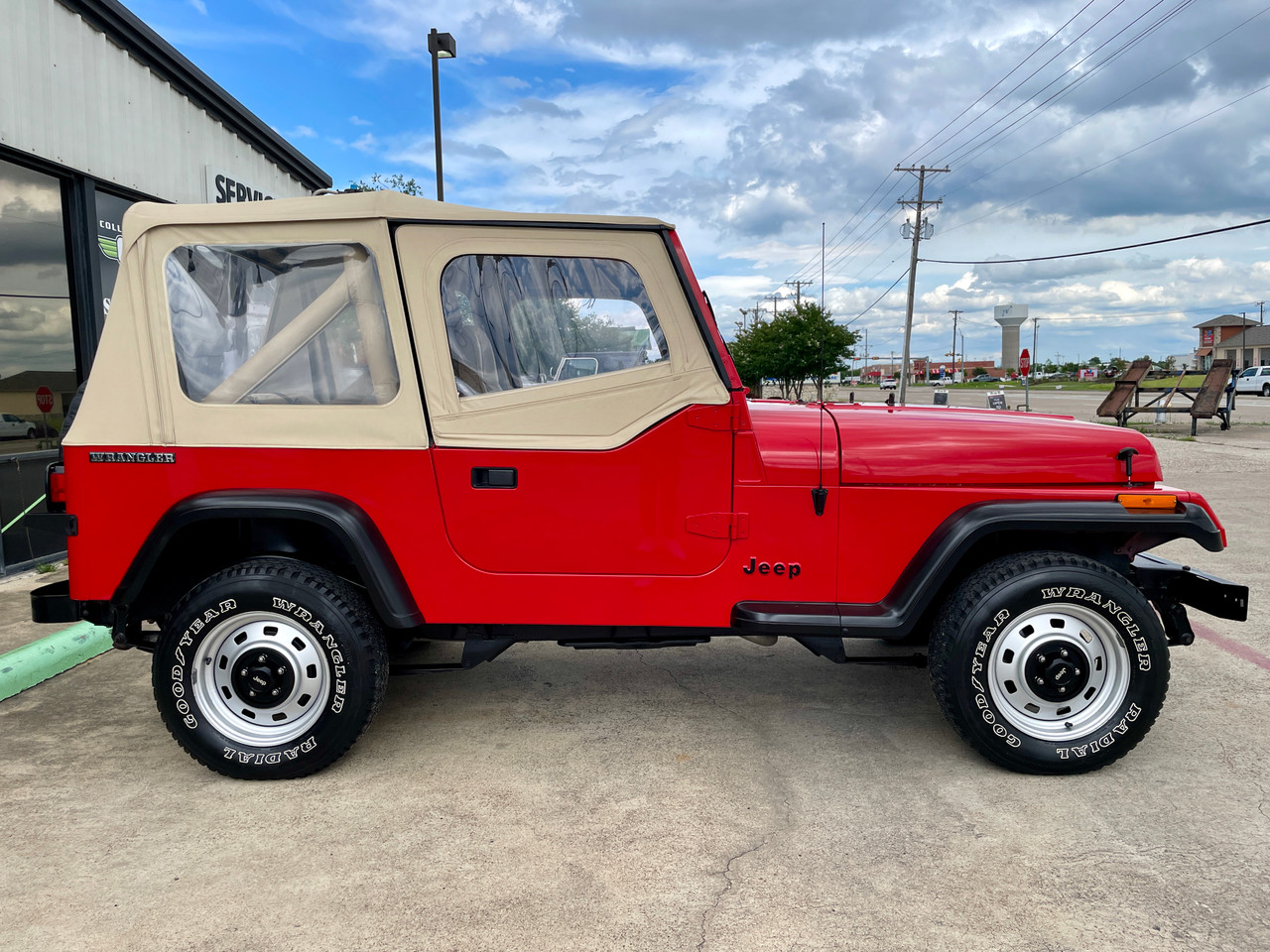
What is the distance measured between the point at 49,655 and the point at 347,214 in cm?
310

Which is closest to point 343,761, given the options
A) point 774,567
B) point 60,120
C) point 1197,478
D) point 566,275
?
point 774,567

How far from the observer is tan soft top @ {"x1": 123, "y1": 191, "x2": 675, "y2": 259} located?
3219mm

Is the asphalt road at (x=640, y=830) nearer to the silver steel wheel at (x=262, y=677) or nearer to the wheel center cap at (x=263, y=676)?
the silver steel wheel at (x=262, y=677)

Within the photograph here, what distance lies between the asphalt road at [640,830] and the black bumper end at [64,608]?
591 millimetres

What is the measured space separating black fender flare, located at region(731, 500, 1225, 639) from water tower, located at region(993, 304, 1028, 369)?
11572cm

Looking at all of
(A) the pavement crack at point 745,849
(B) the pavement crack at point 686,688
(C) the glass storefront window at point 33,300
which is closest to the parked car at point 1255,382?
(B) the pavement crack at point 686,688

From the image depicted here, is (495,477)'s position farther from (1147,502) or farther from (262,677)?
(1147,502)

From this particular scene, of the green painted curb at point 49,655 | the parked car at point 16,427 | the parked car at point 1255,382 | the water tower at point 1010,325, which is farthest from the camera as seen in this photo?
the water tower at point 1010,325

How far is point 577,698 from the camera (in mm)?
4211

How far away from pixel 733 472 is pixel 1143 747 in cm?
215

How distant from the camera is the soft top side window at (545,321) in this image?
3285mm

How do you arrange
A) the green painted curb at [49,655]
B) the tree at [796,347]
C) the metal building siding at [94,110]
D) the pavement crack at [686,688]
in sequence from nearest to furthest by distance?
the pavement crack at [686,688] → the green painted curb at [49,655] → the metal building siding at [94,110] → the tree at [796,347]

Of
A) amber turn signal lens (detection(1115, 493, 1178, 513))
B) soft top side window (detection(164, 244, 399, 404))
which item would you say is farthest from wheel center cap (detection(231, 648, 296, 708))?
amber turn signal lens (detection(1115, 493, 1178, 513))

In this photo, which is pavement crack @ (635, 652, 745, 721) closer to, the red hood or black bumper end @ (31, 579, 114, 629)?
the red hood
